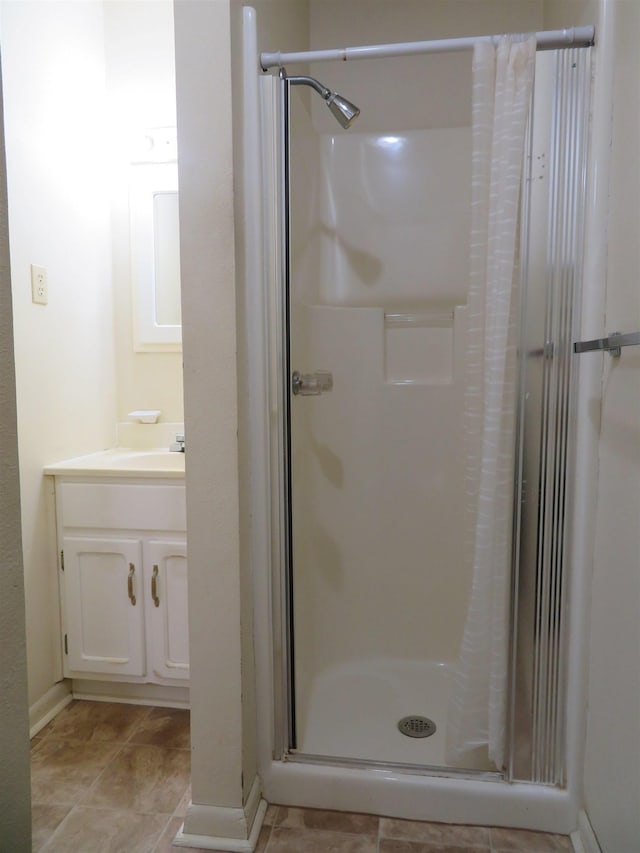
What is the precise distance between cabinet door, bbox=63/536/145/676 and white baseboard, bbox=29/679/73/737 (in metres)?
0.13

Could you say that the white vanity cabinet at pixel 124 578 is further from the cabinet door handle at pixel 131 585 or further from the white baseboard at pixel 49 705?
the white baseboard at pixel 49 705

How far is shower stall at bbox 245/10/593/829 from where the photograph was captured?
1.29 m

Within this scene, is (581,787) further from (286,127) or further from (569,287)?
(286,127)

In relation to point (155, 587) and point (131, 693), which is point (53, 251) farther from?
point (131, 693)

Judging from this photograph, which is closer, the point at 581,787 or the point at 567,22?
the point at 581,787

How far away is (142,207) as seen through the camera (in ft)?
7.28

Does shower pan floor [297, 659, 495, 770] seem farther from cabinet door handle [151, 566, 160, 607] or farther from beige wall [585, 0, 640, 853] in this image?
cabinet door handle [151, 566, 160, 607]

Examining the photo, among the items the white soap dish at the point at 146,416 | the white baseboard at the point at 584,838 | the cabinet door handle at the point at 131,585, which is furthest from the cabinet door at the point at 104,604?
the white baseboard at the point at 584,838

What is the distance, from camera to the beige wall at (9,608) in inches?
29.1

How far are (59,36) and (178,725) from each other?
225 cm

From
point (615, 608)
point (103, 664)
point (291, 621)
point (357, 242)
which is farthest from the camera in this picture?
point (357, 242)

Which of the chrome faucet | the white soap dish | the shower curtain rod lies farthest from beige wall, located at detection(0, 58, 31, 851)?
the white soap dish

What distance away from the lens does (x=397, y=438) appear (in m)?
2.08

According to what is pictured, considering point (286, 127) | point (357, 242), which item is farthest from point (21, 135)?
point (357, 242)
